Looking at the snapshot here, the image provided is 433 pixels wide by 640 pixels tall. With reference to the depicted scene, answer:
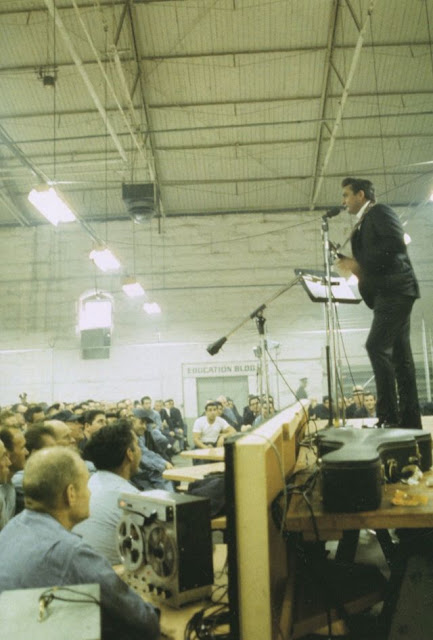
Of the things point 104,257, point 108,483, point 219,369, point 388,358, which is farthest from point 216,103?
point 108,483

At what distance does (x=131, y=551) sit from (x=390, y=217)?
6.65 feet

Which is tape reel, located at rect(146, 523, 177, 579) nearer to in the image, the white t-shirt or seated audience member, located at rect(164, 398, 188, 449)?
the white t-shirt

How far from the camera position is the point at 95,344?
13.0 metres

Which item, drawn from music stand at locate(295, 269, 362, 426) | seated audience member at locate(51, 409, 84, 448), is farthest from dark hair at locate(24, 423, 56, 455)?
music stand at locate(295, 269, 362, 426)

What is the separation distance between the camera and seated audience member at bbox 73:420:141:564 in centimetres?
237

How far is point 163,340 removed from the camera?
13094 mm

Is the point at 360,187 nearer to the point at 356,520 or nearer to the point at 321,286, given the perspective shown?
the point at 321,286

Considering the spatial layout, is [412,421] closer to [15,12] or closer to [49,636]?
[49,636]

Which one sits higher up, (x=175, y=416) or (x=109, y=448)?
(x=109, y=448)

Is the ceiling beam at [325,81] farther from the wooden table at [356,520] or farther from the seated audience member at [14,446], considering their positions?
the wooden table at [356,520]

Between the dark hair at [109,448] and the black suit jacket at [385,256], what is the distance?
1516mm

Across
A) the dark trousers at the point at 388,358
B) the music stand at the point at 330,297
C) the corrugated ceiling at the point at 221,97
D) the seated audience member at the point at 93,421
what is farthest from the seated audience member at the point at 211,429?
the dark trousers at the point at 388,358

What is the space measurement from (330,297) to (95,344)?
423 inches

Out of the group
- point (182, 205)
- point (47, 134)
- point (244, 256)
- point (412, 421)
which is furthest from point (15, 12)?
point (412, 421)
